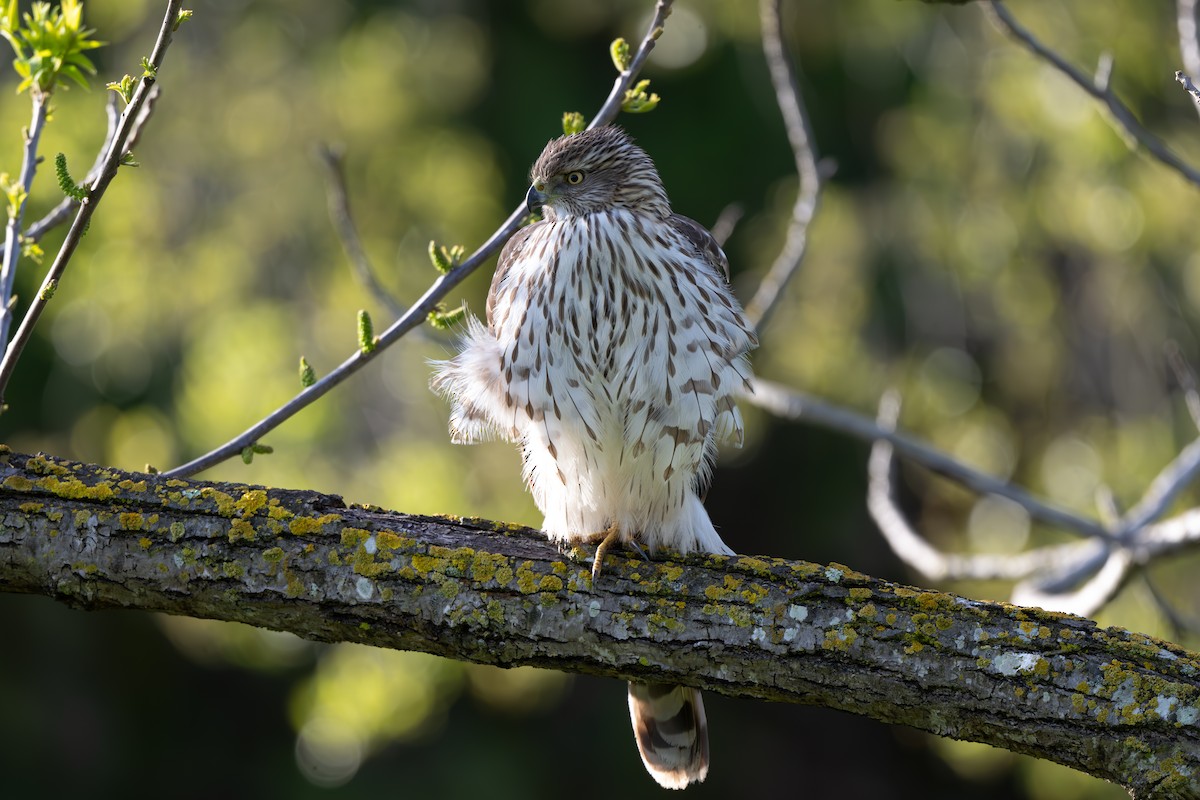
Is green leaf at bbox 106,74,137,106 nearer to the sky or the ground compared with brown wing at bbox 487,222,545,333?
nearer to the ground

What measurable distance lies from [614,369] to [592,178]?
2.28 feet

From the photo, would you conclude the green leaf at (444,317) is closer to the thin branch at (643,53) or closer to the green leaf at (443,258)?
the green leaf at (443,258)

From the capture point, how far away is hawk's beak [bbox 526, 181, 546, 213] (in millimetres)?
3809

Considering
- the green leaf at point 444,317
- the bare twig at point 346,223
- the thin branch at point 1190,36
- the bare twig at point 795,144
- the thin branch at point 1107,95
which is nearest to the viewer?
the green leaf at point 444,317

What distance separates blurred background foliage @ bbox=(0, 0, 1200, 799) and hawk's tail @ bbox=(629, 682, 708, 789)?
4.29 m

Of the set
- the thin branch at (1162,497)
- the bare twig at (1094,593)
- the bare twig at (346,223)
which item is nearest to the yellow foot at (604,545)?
the bare twig at (346,223)

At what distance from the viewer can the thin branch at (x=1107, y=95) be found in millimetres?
3836

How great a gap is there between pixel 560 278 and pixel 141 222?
6192 millimetres

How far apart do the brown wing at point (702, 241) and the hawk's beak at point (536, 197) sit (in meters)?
0.45

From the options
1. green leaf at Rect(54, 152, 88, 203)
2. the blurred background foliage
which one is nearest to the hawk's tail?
green leaf at Rect(54, 152, 88, 203)

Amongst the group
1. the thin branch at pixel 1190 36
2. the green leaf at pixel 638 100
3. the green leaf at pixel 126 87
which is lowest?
the green leaf at pixel 126 87

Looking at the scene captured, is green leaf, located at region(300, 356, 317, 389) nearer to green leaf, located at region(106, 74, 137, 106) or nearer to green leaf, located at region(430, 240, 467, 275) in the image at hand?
green leaf, located at region(430, 240, 467, 275)

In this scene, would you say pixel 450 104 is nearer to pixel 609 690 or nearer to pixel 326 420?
pixel 326 420

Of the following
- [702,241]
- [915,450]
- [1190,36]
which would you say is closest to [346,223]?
[702,241]
